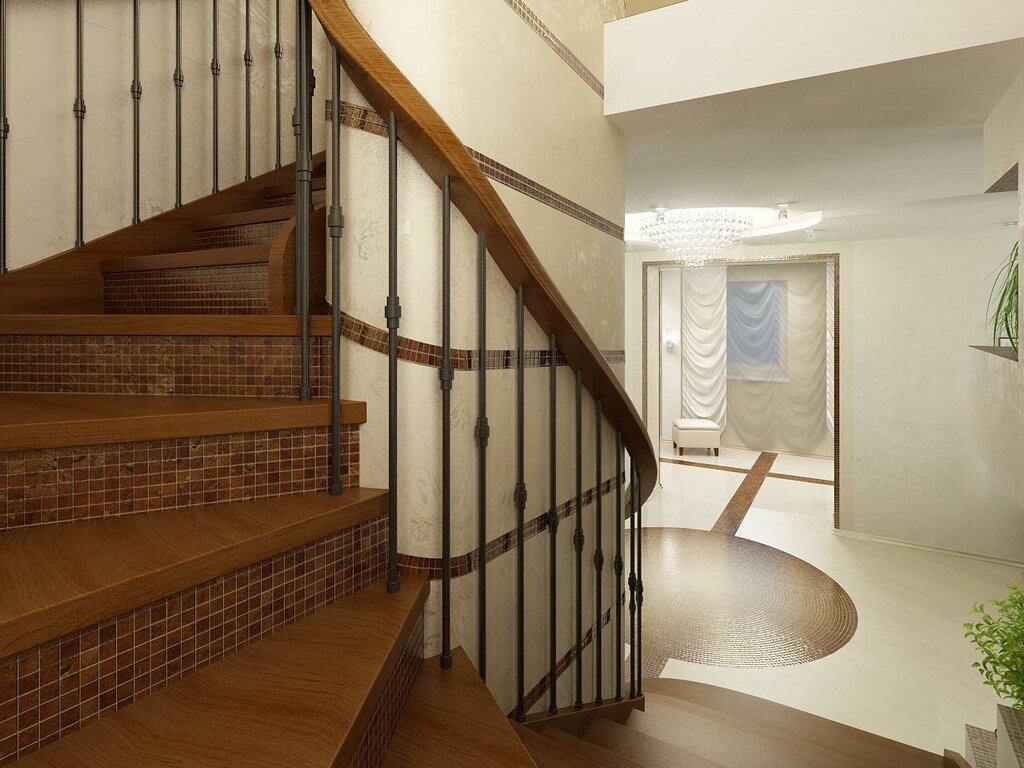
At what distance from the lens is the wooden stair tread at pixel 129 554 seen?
708mm

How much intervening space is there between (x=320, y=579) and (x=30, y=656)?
48cm

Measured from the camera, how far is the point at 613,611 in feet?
8.14

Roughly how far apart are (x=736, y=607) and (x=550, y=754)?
3.19 meters

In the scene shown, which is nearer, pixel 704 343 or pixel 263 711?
pixel 263 711

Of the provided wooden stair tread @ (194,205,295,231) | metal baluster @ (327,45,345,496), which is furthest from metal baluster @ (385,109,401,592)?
wooden stair tread @ (194,205,295,231)

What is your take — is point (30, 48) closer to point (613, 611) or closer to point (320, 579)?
point (320, 579)

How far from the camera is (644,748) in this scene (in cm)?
178

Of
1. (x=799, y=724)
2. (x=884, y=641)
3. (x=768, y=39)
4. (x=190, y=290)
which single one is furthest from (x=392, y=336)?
(x=884, y=641)

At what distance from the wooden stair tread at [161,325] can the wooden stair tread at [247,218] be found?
2.21ft

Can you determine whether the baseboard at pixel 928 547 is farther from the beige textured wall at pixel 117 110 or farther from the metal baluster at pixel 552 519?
the beige textured wall at pixel 117 110

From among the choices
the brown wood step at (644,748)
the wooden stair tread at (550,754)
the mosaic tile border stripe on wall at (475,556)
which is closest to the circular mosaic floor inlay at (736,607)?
the brown wood step at (644,748)

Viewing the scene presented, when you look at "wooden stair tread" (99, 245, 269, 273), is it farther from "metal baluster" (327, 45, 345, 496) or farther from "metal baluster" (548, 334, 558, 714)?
"metal baluster" (548, 334, 558, 714)

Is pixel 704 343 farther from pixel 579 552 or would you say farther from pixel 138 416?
pixel 138 416

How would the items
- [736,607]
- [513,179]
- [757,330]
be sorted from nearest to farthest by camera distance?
1. [513,179]
2. [736,607]
3. [757,330]
